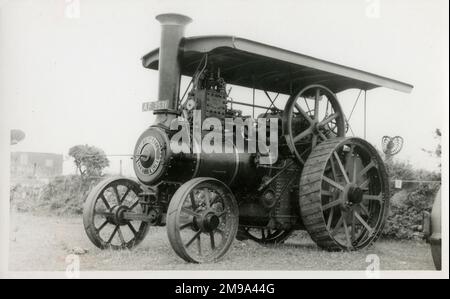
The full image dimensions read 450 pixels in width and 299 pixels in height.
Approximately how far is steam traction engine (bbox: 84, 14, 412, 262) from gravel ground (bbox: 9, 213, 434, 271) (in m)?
0.23

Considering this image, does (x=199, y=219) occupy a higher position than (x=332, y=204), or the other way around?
(x=332, y=204)

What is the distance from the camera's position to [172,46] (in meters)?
7.42

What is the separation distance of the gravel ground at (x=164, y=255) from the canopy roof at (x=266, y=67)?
2.44 metres

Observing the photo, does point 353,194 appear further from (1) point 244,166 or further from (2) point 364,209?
(1) point 244,166

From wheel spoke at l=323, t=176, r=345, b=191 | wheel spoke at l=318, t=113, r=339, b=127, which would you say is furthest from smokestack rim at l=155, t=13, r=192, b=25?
wheel spoke at l=323, t=176, r=345, b=191

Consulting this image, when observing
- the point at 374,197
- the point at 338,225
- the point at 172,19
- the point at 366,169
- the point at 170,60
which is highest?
the point at 172,19

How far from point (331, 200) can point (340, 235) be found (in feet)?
4.43

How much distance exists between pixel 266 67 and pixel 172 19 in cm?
154

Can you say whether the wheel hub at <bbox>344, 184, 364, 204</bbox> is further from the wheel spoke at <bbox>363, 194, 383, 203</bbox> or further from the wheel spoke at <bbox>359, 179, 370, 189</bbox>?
the wheel spoke at <bbox>359, 179, 370, 189</bbox>

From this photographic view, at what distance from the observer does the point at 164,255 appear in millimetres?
7109

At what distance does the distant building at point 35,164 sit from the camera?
7340 millimetres

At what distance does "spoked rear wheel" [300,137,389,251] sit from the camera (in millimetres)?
7599

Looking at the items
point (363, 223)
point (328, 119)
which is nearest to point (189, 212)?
point (363, 223)
